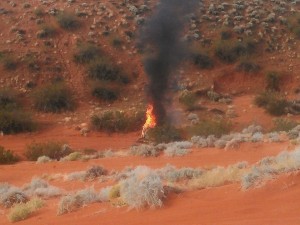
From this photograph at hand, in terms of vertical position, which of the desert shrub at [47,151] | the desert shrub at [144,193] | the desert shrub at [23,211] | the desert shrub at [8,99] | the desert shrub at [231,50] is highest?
the desert shrub at [144,193]

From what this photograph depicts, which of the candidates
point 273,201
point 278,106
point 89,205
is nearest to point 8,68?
point 278,106

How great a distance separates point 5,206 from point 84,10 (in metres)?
30.9

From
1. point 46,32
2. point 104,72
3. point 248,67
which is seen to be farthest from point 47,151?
point 248,67

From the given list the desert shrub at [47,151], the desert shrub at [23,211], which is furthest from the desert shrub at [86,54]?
the desert shrub at [23,211]

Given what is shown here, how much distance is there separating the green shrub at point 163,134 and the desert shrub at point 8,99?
32.8 feet

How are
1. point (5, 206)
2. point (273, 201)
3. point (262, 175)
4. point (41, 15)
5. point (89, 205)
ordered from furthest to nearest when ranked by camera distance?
1. point (41, 15)
2. point (5, 206)
3. point (89, 205)
4. point (262, 175)
5. point (273, 201)

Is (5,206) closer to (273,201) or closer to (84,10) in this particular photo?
(273,201)

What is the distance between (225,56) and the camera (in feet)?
124

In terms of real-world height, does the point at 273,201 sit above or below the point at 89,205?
above

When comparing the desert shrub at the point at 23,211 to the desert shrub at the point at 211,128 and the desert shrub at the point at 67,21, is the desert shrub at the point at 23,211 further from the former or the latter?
the desert shrub at the point at 67,21

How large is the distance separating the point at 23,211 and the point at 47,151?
11943mm

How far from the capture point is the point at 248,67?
37.0m

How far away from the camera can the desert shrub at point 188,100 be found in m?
31.5

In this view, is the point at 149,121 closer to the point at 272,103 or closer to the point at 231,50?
the point at 272,103
